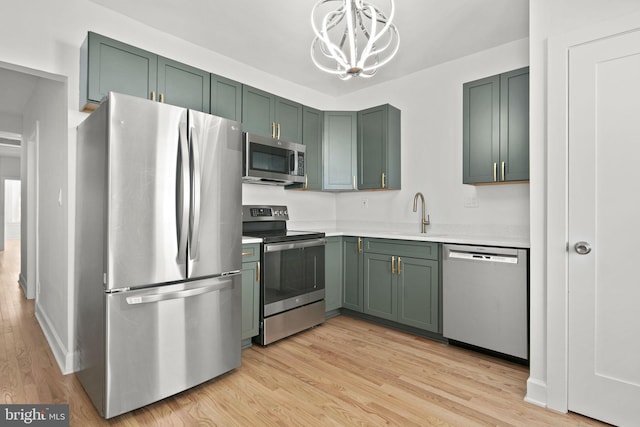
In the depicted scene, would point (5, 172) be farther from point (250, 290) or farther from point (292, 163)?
point (250, 290)

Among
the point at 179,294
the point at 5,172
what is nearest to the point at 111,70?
the point at 179,294

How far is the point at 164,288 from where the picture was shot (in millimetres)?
1965

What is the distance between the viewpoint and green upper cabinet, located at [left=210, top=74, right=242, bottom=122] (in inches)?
113

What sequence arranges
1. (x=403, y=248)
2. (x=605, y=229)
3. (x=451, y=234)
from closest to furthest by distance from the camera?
(x=605, y=229) < (x=403, y=248) < (x=451, y=234)

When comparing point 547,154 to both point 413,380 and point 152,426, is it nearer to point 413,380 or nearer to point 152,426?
point 413,380

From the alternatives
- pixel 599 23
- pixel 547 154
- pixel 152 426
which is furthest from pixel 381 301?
pixel 599 23

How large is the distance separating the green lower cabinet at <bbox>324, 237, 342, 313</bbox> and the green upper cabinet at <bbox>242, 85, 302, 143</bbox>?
120 cm

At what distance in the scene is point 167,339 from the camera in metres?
1.98

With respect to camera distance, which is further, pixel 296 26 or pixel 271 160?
pixel 271 160

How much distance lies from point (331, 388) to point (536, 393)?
1.26 m

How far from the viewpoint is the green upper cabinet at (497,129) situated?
2682mm

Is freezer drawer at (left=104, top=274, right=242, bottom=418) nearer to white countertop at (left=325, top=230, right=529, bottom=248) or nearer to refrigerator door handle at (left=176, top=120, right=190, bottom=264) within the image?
refrigerator door handle at (left=176, top=120, right=190, bottom=264)

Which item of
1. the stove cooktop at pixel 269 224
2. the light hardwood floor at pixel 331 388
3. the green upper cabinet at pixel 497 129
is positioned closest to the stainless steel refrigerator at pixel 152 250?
the light hardwood floor at pixel 331 388

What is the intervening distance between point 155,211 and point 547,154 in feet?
7.65
